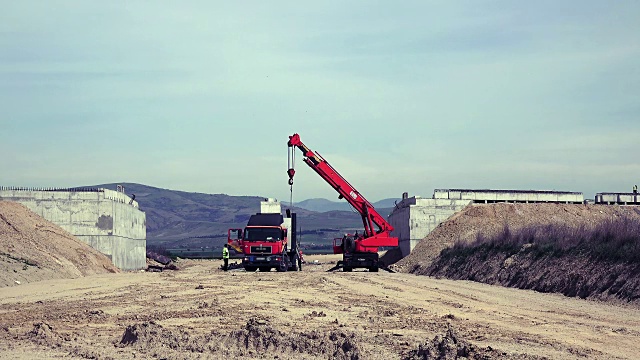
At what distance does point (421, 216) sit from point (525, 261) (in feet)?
83.3

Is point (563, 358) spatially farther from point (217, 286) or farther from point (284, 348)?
point (217, 286)

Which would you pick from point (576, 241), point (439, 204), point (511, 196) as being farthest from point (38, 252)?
point (511, 196)

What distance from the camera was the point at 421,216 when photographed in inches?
2542

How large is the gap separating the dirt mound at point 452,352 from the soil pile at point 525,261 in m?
13.4

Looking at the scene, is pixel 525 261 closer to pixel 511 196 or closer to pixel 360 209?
pixel 360 209

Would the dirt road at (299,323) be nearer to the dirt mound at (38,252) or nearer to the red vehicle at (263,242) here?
the dirt mound at (38,252)

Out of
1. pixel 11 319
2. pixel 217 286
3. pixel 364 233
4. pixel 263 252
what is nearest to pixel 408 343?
pixel 11 319

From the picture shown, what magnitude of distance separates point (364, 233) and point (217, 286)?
2013 centimetres

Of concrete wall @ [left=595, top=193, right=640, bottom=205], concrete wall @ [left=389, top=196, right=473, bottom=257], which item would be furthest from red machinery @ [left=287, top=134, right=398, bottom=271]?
concrete wall @ [left=595, top=193, right=640, bottom=205]

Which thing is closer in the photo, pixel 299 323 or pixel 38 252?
pixel 299 323

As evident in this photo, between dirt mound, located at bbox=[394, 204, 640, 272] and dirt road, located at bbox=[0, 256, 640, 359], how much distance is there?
2726 cm

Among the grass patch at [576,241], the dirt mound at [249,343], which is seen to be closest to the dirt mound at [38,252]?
the grass patch at [576,241]

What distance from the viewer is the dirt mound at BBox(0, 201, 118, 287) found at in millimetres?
40531

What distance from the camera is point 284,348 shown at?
1638cm
